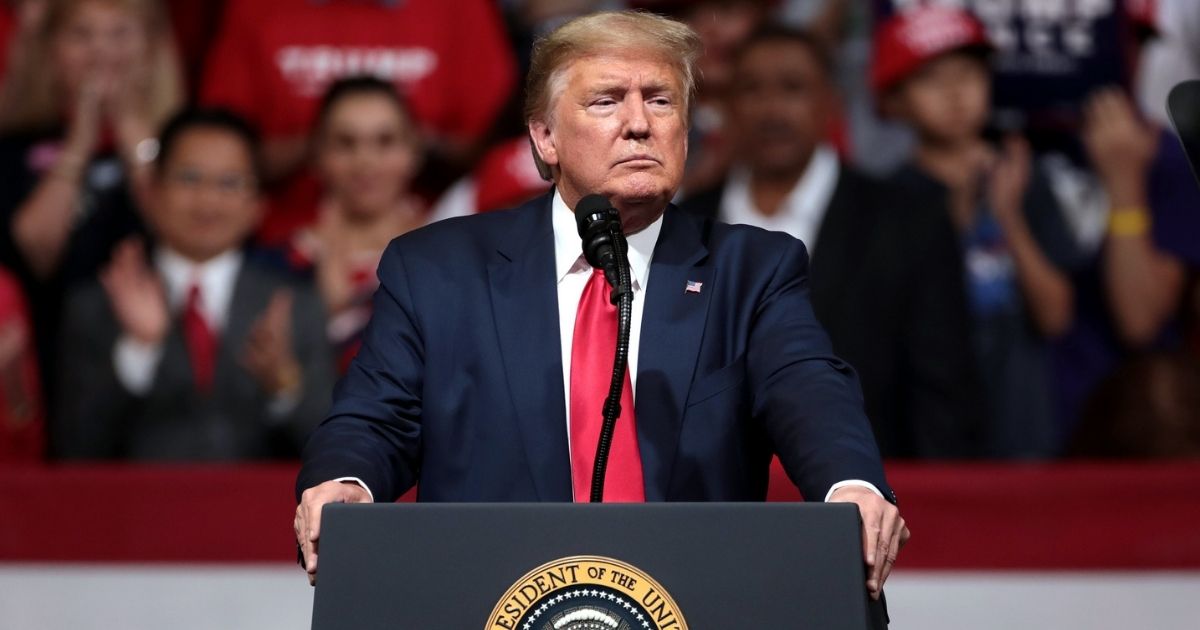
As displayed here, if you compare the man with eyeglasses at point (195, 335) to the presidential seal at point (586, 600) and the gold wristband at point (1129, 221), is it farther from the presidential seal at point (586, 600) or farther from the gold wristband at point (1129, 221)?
the presidential seal at point (586, 600)

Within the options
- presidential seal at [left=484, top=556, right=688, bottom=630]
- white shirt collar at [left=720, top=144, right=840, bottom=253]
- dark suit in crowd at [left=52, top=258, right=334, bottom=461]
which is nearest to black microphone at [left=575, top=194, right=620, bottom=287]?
presidential seal at [left=484, top=556, right=688, bottom=630]

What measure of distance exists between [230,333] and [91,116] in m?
0.82

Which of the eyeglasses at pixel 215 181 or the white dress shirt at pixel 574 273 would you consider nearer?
the white dress shirt at pixel 574 273

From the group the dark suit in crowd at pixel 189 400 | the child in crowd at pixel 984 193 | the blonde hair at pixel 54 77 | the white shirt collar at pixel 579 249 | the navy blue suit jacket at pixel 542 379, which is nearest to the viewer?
the navy blue suit jacket at pixel 542 379

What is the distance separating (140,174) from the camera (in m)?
4.30

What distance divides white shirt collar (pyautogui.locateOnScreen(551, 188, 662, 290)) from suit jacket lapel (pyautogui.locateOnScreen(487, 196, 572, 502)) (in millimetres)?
13

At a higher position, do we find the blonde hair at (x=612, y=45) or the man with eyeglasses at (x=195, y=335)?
the blonde hair at (x=612, y=45)

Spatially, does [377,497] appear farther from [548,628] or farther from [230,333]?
[230,333]

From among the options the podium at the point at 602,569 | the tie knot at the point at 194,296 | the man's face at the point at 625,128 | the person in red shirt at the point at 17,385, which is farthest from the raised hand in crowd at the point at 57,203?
the podium at the point at 602,569

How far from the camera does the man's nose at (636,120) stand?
Answer: 175cm

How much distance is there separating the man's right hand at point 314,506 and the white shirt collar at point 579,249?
0.38 meters

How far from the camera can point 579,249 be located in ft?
6.02

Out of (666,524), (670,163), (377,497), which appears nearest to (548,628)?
(666,524)

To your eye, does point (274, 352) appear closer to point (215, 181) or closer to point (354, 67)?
point (215, 181)
